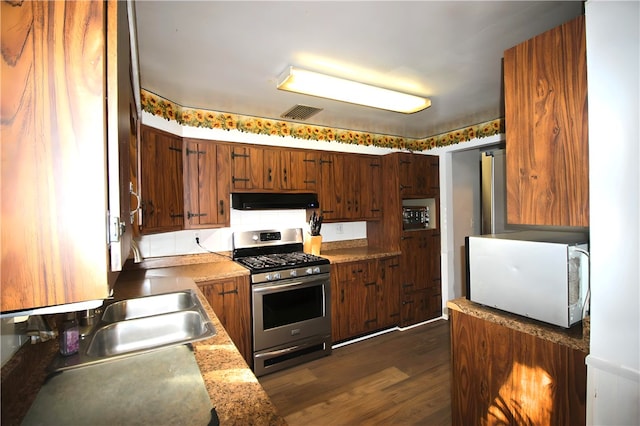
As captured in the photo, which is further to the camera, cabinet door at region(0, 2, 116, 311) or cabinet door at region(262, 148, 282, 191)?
cabinet door at region(262, 148, 282, 191)

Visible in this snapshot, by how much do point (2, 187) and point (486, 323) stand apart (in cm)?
190

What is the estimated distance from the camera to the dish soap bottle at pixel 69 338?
1129 mm

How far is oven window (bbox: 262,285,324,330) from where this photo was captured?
8.88 ft

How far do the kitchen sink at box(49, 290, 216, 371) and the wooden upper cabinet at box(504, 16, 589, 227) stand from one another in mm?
1572

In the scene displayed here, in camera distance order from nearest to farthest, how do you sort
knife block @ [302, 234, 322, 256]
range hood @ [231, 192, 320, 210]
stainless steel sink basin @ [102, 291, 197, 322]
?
stainless steel sink basin @ [102, 291, 197, 322]
range hood @ [231, 192, 320, 210]
knife block @ [302, 234, 322, 256]

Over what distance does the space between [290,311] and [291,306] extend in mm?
47

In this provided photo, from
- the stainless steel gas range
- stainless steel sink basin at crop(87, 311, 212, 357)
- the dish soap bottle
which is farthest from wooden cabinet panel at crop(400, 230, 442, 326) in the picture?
the dish soap bottle

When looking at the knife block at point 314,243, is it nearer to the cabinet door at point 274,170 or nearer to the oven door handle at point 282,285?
the oven door handle at point 282,285

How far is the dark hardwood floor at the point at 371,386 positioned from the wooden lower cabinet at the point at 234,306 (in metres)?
0.40

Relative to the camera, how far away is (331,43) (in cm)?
177

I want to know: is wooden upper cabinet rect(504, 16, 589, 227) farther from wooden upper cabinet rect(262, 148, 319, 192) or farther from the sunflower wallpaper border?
the sunflower wallpaper border

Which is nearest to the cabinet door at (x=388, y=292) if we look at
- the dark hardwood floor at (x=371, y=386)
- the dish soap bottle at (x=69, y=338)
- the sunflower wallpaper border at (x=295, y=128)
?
the dark hardwood floor at (x=371, y=386)

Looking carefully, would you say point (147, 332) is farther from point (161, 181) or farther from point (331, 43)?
point (331, 43)

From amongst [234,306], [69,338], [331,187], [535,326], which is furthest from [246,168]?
[535,326]
